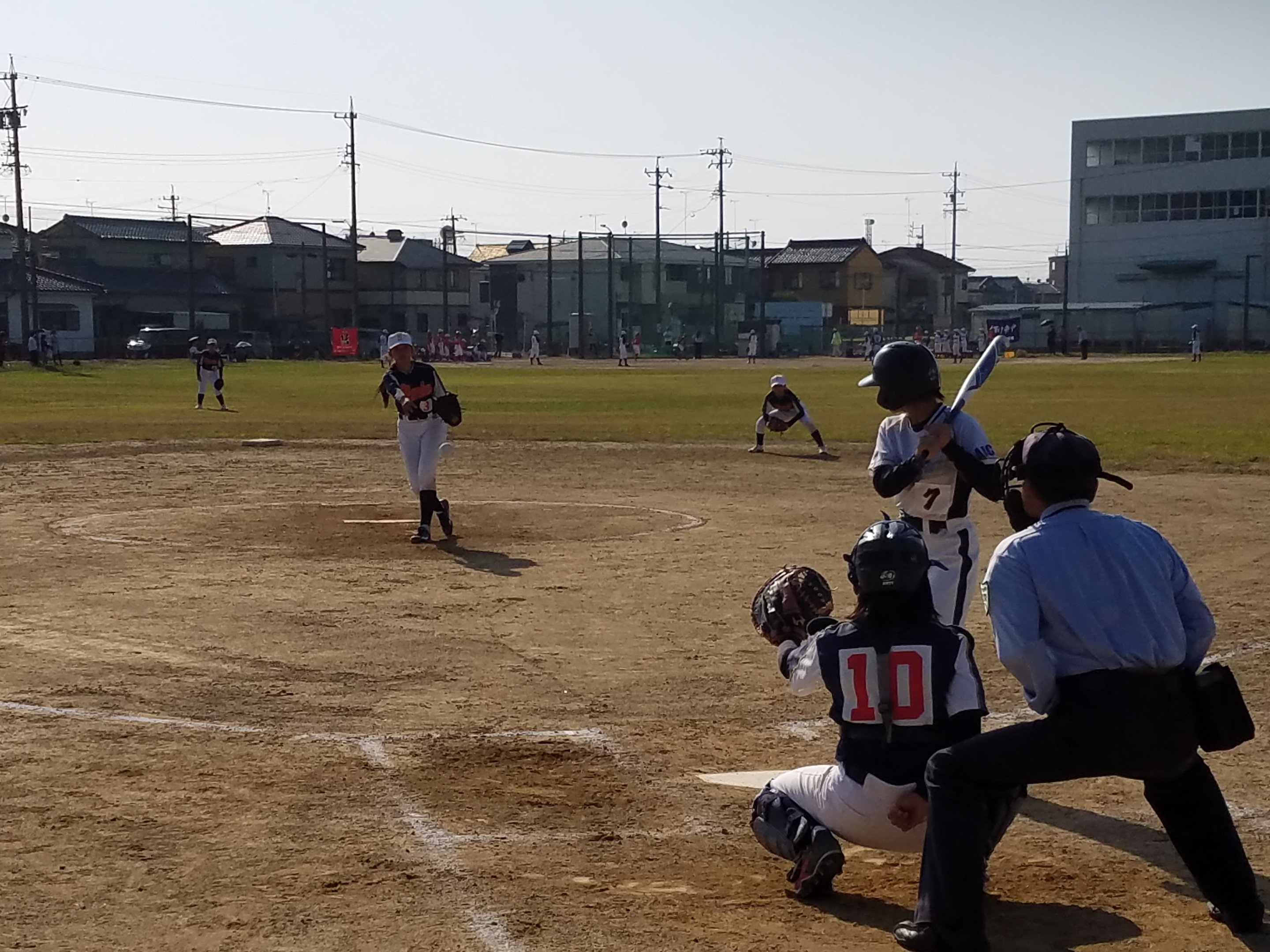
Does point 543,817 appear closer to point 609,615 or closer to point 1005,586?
point 1005,586

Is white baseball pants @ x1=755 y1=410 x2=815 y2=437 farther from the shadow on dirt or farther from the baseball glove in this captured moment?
the baseball glove

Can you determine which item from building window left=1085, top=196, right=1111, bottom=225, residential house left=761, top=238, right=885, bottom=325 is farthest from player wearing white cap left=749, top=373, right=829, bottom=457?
residential house left=761, top=238, right=885, bottom=325

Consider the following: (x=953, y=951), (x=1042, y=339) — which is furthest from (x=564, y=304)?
(x=953, y=951)

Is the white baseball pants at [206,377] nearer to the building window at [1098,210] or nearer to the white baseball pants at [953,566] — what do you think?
the white baseball pants at [953,566]

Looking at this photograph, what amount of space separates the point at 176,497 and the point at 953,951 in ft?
48.0

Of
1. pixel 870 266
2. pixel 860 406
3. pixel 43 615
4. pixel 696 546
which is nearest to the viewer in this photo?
pixel 43 615

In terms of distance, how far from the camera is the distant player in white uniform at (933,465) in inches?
261

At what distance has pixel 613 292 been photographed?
90.0 metres

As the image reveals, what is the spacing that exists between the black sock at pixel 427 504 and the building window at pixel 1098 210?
90023 mm

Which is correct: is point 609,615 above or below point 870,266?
below

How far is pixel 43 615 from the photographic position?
10.5 meters

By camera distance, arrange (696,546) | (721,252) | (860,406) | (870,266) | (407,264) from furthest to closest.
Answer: (870,266), (407,264), (721,252), (860,406), (696,546)

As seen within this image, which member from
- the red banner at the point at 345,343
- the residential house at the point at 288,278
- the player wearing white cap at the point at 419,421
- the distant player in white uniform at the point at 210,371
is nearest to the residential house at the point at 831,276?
the residential house at the point at 288,278

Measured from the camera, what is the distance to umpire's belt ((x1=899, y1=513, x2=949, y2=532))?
7.06m
